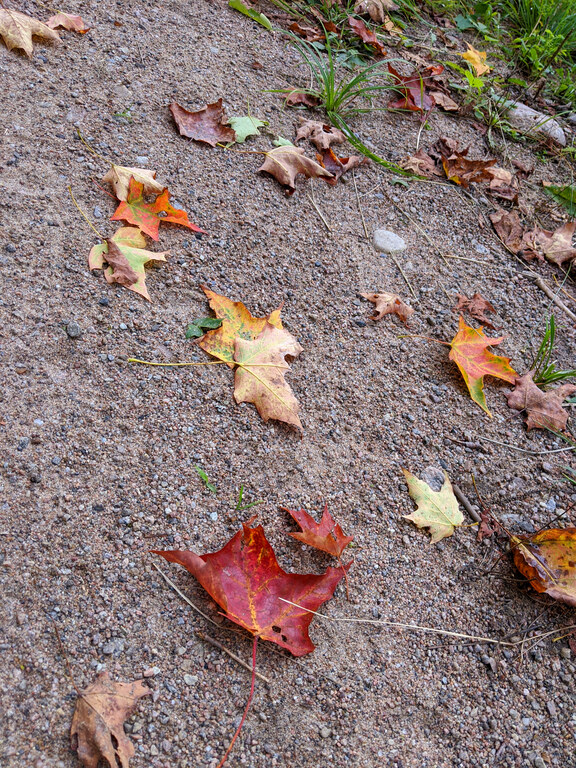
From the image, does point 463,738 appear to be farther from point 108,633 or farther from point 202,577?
point 108,633

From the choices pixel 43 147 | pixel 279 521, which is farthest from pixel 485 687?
pixel 43 147

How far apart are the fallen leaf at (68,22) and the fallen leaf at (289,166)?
91 centimetres

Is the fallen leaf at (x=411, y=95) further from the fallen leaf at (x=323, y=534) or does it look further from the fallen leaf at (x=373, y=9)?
the fallen leaf at (x=323, y=534)

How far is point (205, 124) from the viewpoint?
7.35 feet

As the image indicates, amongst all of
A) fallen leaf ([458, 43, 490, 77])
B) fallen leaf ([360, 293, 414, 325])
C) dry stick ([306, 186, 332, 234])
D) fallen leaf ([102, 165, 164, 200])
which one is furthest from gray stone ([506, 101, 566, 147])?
fallen leaf ([102, 165, 164, 200])

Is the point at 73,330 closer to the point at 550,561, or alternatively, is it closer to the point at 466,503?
the point at 466,503

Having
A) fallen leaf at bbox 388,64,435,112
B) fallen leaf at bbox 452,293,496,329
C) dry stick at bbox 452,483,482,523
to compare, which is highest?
fallen leaf at bbox 388,64,435,112

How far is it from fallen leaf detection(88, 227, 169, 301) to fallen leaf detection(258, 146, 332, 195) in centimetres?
68

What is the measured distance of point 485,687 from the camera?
4.53 feet

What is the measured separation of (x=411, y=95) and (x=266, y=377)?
6.43ft

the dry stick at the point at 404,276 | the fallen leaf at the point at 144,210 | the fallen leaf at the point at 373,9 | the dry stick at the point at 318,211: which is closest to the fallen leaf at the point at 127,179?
the fallen leaf at the point at 144,210

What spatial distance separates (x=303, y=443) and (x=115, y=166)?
3.65ft

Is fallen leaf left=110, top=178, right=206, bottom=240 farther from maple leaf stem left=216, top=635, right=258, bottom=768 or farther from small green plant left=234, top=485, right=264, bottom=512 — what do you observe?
maple leaf stem left=216, top=635, right=258, bottom=768

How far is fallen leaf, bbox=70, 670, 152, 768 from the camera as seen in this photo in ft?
3.49
